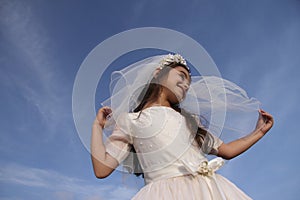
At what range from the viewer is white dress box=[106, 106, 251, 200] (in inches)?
56.6

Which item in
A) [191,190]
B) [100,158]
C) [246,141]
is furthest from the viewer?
[246,141]

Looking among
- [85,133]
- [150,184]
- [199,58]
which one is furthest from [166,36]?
[150,184]

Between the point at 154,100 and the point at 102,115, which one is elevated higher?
the point at 154,100

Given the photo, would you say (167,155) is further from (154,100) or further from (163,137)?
(154,100)

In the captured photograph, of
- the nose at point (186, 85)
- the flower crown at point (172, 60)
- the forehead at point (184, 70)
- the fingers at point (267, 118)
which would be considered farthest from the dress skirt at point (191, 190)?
the flower crown at point (172, 60)

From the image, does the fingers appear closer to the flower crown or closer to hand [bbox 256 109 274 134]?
hand [bbox 256 109 274 134]

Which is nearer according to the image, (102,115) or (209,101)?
(102,115)

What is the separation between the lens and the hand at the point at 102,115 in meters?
1.75

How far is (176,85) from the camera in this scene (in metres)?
2.03

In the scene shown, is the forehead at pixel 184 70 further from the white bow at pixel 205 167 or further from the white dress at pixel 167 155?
the white bow at pixel 205 167

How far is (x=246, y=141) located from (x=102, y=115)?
3.02ft

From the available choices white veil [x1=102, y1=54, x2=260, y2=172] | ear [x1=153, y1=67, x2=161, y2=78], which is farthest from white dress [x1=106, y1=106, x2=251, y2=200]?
ear [x1=153, y1=67, x2=161, y2=78]

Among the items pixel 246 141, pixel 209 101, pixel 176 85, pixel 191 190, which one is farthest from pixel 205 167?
pixel 176 85

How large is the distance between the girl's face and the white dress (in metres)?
0.14
